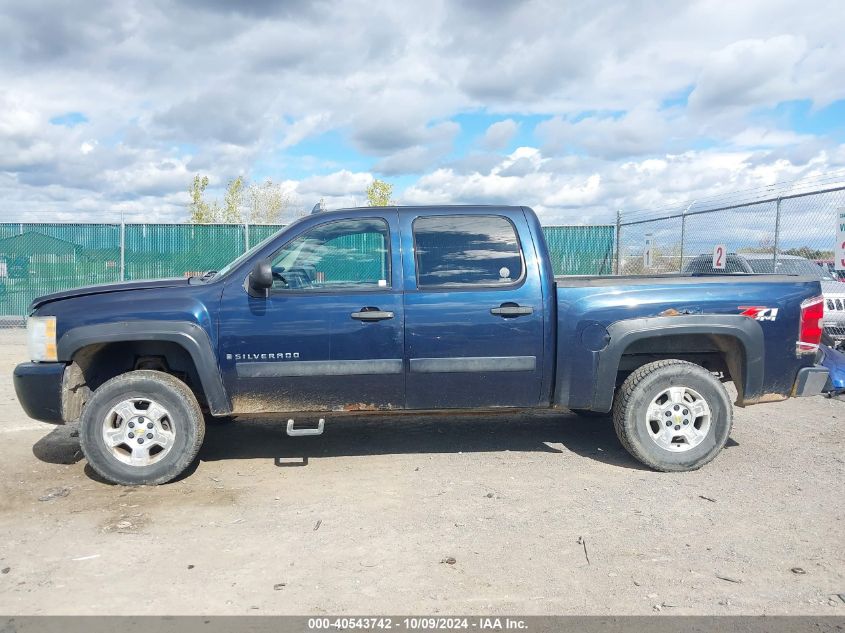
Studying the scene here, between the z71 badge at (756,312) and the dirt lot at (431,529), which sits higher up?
the z71 badge at (756,312)

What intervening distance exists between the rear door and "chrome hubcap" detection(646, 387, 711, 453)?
902mm

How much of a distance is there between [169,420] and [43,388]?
0.88 metres

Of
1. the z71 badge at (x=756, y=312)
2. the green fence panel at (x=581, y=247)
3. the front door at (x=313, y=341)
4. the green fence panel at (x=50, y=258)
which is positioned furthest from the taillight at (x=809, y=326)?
the green fence panel at (x=50, y=258)

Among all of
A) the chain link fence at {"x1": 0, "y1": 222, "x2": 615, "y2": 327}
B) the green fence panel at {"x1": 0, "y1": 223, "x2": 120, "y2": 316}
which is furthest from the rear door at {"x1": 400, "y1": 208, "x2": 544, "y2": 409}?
the green fence panel at {"x1": 0, "y1": 223, "x2": 120, "y2": 316}

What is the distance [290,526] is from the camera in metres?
4.14

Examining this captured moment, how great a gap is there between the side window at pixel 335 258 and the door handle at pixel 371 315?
191 millimetres

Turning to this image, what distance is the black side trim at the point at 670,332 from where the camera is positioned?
4883 mm

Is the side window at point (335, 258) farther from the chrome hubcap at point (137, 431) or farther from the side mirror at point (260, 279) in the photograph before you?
the chrome hubcap at point (137, 431)

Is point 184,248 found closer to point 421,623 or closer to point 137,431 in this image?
point 137,431

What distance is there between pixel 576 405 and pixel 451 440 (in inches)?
53.3

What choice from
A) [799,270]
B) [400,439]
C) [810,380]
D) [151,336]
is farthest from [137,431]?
[799,270]

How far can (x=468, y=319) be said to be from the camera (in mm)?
4852

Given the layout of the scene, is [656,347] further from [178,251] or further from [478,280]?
[178,251]

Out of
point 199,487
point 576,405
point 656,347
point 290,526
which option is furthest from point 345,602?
point 656,347
